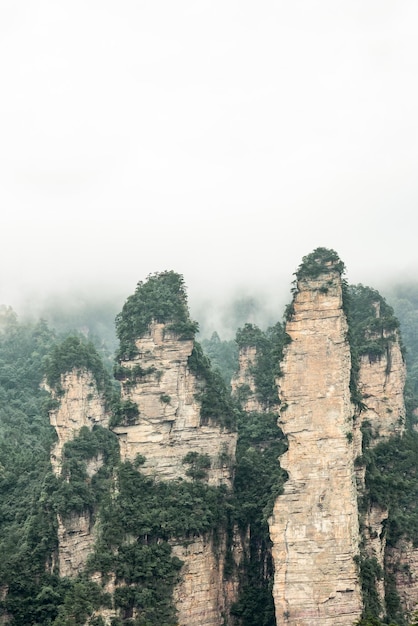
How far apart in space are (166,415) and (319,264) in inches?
483

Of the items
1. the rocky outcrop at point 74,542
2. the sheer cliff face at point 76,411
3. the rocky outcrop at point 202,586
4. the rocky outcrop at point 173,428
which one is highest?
the sheer cliff face at point 76,411

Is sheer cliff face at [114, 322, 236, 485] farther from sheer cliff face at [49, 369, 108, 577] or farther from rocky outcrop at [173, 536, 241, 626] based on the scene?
sheer cliff face at [49, 369, 108, 577]

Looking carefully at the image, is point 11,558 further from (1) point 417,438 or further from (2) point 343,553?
(1) point 417,438

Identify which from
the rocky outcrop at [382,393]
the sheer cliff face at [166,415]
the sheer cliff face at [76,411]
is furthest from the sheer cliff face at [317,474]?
the sheer cliff face at [76,411]

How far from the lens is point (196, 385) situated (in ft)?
173

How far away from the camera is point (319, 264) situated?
46406mm

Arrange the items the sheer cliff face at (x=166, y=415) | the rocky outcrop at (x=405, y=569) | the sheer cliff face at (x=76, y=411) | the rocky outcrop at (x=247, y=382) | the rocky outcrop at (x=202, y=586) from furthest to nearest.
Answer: the rocky outcrop at (x=247, y=382), the sheer cliff face at (x=76, y=411), the sheer cliff face at (x=166, y=415), the rocky outcrop at (x=405, y=569), the rocky outcrop at (x=202, y=586)

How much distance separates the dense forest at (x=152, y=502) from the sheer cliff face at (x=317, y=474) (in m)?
1.19

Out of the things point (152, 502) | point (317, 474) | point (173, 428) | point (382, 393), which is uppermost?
point (382, 393)

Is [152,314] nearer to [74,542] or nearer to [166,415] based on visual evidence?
[166,415]

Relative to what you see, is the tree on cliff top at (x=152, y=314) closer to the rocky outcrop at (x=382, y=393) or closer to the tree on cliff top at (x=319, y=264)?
the tree on cliff top at (x=319, y=264)

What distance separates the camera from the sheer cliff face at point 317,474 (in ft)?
144

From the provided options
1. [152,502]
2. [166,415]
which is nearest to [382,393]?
[166,415]

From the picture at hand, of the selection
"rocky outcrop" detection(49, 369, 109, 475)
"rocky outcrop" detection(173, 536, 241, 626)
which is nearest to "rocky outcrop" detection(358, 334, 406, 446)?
"rocky outcrop" detection(173, 536, 241, 626)
